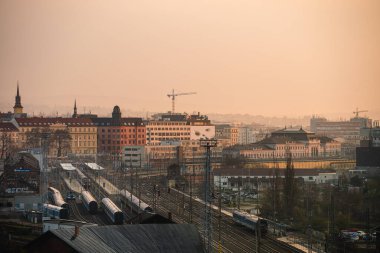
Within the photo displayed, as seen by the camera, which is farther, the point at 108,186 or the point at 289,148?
the point at 289,148

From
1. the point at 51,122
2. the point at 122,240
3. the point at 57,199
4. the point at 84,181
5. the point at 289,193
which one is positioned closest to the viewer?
the point at 122,240

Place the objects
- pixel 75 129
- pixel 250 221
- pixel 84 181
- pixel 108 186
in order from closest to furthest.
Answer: pixel 250 221 → pixel 108 186 → pixel 84 181 → pixel 75 129

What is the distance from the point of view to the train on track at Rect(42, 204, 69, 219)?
2441 centimetres

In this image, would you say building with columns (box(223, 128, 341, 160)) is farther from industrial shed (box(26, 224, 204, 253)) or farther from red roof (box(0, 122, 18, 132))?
industrial shed (box(26, 224, 204, 253))

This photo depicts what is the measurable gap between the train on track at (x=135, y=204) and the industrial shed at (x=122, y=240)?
8.91 m

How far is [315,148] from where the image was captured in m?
68.8

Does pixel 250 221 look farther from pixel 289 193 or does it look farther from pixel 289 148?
pixel 289 148

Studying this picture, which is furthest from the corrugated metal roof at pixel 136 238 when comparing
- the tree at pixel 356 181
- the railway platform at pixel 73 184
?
the railway platform at pixel 73 184

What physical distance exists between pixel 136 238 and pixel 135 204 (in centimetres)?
1211

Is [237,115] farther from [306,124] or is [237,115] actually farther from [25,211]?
[25,211]

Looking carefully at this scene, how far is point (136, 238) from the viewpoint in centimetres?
1538

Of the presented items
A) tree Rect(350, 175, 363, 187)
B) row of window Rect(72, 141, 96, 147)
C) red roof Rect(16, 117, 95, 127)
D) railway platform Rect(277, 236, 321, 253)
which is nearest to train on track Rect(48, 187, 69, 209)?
railway platform Rect(277, 236, 321, 253)

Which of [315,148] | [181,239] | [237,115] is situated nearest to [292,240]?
[181,239]

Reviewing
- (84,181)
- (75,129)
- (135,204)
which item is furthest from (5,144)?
(135,204)
